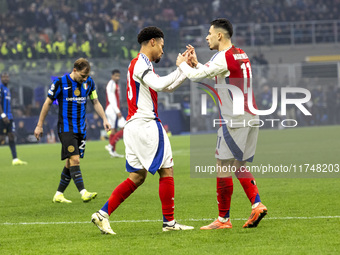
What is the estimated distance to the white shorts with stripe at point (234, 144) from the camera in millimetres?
7176

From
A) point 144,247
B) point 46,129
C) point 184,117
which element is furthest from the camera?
point 184,117

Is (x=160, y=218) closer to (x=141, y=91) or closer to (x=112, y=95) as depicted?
(x=141, y=91)

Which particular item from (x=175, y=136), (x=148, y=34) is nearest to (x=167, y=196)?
(x=148, y=34)

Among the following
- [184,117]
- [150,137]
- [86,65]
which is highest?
[86,65]

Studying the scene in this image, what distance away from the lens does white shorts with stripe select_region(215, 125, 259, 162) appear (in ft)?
23.5

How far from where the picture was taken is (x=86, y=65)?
1020cm

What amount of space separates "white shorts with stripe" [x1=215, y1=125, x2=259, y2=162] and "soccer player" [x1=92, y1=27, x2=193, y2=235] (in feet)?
1.79

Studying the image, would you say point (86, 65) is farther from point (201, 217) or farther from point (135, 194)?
point (201, 217)

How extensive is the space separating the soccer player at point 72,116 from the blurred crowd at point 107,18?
839 inches

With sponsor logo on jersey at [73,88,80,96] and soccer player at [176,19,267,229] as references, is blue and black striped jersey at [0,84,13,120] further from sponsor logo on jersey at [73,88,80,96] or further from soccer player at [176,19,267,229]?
soccer player at [176,19,267,229]

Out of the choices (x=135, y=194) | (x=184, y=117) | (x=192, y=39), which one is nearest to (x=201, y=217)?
(x=135, y=194)

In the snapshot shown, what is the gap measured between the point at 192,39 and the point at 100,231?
29333 millimetres

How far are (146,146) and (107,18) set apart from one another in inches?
1256

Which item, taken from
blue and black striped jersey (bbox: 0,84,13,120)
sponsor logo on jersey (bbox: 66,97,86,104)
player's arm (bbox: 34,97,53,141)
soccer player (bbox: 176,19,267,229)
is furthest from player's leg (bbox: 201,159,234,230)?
blue and black striped jersey (bbox: 0,84,13,120)
